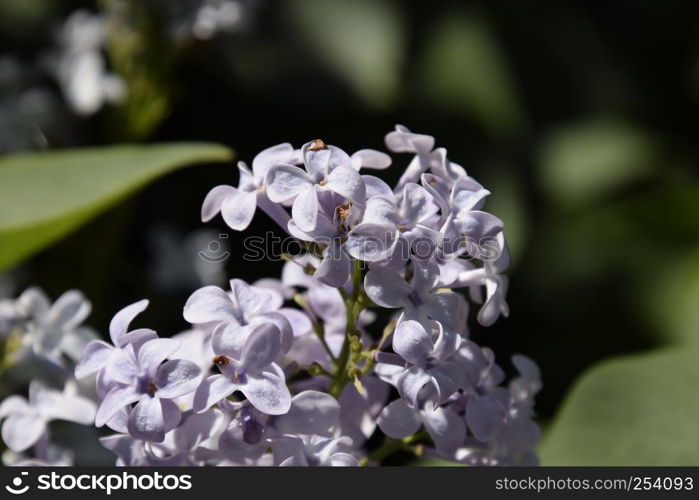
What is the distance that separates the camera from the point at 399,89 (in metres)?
1.63

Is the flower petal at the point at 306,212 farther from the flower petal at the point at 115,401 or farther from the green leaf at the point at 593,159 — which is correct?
the green leaf at the point at 593,159

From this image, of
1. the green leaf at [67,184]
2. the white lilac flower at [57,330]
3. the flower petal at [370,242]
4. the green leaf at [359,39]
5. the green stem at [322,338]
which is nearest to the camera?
the flower petal at [370,242]

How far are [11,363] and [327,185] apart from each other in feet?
1.29

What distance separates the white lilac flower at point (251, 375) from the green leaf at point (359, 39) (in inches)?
39.5

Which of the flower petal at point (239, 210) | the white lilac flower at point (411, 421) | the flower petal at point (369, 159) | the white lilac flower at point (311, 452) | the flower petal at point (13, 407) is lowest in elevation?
the flower petal at point (13, 407)

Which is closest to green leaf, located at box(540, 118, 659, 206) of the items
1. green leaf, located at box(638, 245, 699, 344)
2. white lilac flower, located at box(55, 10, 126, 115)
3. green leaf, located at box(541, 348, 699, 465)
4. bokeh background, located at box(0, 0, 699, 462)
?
bokeh background, located at box(0, 0, 699, 462)

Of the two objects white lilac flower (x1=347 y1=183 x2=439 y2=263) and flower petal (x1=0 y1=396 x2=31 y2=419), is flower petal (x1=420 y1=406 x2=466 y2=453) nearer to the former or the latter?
white lilac flower (x1=347 y1=183 x2=439 y2=263)

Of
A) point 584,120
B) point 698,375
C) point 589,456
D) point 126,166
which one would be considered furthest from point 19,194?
point 584,120

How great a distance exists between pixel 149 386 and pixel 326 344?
0.51 ft

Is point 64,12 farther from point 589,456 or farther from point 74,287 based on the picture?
point 589,456

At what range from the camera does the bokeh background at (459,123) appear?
1264mm
